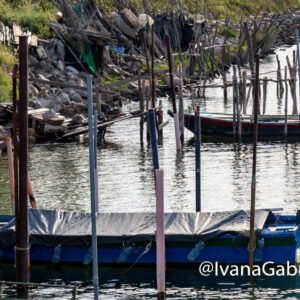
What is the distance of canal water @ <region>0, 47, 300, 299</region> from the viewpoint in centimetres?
2356

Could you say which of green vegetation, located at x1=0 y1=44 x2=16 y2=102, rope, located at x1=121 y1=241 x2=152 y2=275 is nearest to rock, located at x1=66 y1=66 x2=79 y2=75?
green vegetation, located at x1=0 y1=44 x2=16 y2=102

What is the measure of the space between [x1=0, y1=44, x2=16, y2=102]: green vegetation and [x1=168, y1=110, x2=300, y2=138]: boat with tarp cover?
37.6ft

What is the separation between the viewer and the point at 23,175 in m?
19.7

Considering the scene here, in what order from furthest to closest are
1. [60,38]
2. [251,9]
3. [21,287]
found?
[251,9], [60,38], [21,287]

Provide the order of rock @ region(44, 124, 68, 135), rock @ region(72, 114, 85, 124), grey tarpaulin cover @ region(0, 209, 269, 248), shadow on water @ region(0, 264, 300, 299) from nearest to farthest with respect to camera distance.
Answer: shadow on water @ region(0, 264, 300, 299), grey tarpaulin cover @ region(0, 209, 269, 248), rock @ region(44, 124, 68, 135), rock @ region(72, 114, 85, 124)

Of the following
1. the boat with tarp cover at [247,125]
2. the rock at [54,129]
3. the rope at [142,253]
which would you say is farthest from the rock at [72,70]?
the rope at [142,253]

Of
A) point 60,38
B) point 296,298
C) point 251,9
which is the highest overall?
point 251,9

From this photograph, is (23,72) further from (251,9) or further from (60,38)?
(251,9)

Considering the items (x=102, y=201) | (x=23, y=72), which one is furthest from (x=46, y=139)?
(x=23, y=72)

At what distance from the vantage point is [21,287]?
22.6m

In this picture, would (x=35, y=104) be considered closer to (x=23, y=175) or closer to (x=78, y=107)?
(x=78, y=107)

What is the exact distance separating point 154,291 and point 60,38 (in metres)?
45.8

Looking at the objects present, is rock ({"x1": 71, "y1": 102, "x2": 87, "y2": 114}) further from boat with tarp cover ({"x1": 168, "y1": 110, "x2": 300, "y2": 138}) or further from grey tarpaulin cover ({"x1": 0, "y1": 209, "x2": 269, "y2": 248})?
grey tarpaulin cover ({"x1": 0, "y1": 209, "x2": 269, "y2": 248})

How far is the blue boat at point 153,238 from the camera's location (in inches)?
947
